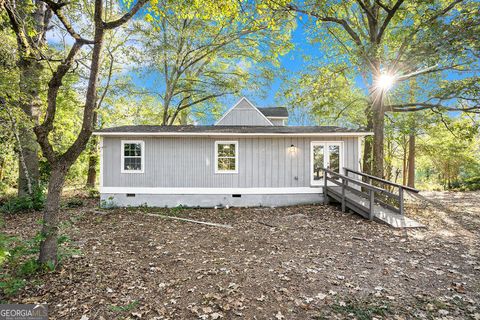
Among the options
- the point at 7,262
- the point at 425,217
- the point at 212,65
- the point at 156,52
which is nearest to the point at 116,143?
the point at 7,262

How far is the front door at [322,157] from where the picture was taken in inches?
409

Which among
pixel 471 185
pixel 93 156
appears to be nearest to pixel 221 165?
pixel 93 156

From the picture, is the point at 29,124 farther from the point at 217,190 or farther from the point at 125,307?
the point at 125,307

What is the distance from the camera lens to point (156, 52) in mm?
14164

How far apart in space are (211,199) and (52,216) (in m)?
6.51

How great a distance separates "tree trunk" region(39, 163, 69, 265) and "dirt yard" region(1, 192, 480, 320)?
11.4 inches

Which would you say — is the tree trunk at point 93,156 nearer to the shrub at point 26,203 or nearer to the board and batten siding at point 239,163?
the shrub at point 26,203

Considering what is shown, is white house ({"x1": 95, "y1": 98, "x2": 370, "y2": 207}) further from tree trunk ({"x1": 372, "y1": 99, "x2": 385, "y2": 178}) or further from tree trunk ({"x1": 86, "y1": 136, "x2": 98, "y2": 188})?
tree trunk ({"x1": 86, "y1": 136, "x2": 98, "y2": 188})

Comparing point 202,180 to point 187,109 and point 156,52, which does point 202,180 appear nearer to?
point 156,52

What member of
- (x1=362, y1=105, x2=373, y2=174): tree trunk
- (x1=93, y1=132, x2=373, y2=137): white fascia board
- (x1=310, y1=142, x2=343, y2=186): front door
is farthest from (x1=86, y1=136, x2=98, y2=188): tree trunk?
(x1=362, y1=105, x2=373, y2=174): tree trunk

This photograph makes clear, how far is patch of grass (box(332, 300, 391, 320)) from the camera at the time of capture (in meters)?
3.06

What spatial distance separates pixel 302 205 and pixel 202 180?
448 cm

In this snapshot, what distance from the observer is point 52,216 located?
404 cm

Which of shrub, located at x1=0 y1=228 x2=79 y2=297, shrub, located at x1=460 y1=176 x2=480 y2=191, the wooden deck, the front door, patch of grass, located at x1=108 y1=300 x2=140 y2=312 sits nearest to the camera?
patch of grass, located at x1=108 y1=300 x2=140 y2=312
